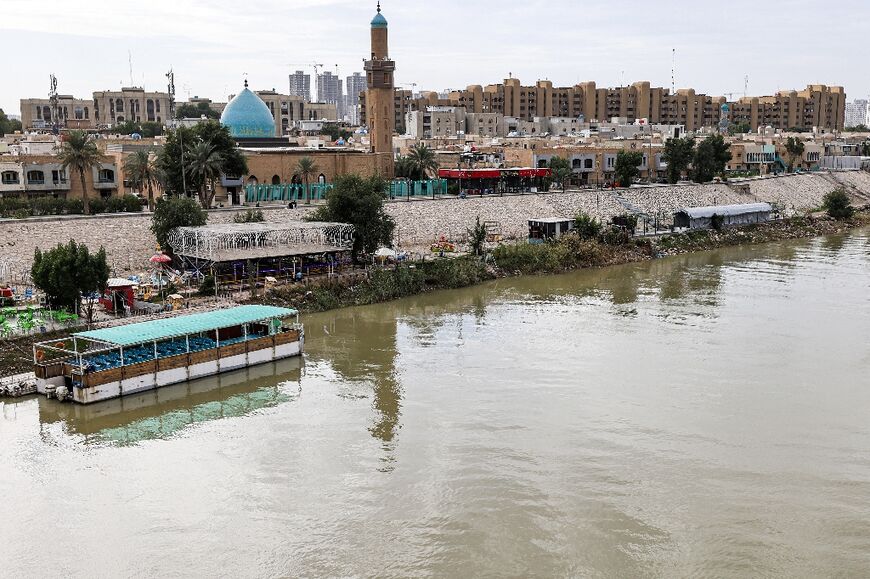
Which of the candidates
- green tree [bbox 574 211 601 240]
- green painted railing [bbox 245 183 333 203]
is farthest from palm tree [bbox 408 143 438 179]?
green tree [bbox 574 211 601 240]

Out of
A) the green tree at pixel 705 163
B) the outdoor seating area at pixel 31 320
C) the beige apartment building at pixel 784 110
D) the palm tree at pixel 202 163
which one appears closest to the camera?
the outdoor seating area at pixel 31 320

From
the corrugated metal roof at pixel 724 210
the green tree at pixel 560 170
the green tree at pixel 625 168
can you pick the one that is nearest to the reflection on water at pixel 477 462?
the corrugated metal roof at pixel 724 210

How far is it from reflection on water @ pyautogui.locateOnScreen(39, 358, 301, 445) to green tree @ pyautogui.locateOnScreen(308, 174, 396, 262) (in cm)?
1652

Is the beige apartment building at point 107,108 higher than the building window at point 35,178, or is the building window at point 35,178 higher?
the beige apartment building at point 107,108

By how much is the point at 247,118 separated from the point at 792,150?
2825 inches

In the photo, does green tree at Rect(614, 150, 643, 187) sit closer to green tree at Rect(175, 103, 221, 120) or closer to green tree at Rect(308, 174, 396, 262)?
green tree at Rect(308, 174, 396, 262)

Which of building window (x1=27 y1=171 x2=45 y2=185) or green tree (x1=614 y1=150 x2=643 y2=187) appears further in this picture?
green tree (x1=614 y1=150 x2=643 y2=187)

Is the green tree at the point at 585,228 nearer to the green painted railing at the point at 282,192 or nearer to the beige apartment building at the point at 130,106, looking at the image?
the green painted railing at the point at 282,192

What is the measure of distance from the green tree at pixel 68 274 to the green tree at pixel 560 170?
52.1m

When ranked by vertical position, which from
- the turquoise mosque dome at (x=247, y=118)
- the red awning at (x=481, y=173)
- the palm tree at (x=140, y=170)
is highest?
the turquoise mosque dome at (x=247, y=118)

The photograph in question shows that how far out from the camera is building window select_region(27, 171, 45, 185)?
60.1m

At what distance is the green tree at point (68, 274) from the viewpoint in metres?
33.3

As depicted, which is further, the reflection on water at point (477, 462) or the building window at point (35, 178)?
the building window at point (35, 178)

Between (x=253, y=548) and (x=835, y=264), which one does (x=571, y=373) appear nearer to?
(x=253, y=548)
